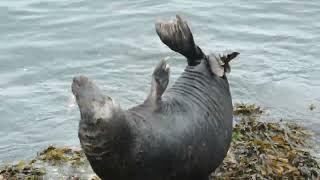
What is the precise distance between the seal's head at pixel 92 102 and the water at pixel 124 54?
3.57m

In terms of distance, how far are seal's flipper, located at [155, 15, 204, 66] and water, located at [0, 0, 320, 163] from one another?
253cm

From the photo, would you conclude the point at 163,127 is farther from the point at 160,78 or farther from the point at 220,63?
the point at 220,63

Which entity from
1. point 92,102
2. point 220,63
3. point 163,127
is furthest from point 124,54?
point 92,102

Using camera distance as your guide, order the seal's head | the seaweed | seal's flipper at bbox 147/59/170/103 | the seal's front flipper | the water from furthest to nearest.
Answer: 1. the water
2. the seaweed
3. the seal's front flipper
4. seal's flipper at bbox 147/59/170/103
5. the seal's head

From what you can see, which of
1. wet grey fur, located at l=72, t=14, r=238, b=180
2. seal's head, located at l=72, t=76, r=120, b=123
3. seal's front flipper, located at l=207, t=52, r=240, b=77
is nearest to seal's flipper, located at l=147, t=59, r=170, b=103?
wet grey fur, located at l=72, t=14, r=238, b=180

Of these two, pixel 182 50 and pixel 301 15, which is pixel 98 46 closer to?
pixel 301 15

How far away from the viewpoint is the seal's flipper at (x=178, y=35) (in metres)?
6.11

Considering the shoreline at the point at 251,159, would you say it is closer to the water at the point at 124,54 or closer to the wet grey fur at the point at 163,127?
the wet grey fur at the point at 163,127

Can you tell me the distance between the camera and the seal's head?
466 cm

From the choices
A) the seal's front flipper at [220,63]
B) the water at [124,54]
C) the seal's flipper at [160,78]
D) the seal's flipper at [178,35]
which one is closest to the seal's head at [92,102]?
the seal's flipper at [160,78]

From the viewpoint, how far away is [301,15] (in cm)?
1285

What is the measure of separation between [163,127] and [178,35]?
1.06 metres

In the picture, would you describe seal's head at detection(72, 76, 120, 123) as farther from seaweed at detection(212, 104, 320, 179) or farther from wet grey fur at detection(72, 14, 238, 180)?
seaweed at detection(212, 104, 320, 179)

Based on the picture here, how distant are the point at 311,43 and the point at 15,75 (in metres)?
4.56
